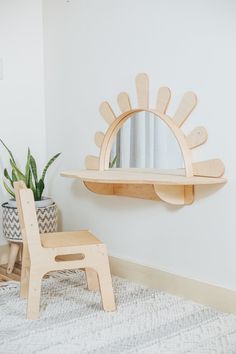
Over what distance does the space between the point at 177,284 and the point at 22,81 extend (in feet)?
5.18

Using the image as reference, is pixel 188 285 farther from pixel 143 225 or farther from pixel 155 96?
pixel 155 96

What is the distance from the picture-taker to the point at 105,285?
2338 mm

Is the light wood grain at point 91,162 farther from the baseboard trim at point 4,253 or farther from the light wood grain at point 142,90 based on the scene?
the baseboard trim at point 4,253

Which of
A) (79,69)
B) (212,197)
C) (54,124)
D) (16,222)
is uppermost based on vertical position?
(79,69)

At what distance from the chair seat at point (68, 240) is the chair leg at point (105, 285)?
0.12 metres

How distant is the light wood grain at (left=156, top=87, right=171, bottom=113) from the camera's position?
2.49 m

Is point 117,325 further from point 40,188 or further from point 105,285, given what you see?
point 40,188

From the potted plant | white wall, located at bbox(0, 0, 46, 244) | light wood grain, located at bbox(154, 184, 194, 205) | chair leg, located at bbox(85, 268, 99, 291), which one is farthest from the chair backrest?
white wall, located at bbox(0, 0, 46, 244)

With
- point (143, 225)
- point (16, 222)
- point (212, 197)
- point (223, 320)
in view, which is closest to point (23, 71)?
point (16, 222)

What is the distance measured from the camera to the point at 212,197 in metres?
2.36

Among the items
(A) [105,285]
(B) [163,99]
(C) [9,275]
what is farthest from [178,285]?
(C) [9,275]

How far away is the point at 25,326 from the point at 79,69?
151 cm

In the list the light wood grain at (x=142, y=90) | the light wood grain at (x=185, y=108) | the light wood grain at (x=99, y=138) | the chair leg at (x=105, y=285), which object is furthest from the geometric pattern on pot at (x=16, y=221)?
the light wood grain at (x=185, y=108)

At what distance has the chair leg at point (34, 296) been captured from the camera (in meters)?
2.26
